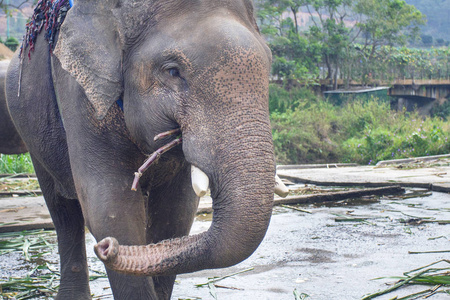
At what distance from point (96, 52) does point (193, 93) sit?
0.64 m

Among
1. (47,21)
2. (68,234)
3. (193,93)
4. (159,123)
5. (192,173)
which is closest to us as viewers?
(192,173)

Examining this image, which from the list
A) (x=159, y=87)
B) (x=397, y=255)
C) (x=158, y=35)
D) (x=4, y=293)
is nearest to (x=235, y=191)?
(x=159, y=87)

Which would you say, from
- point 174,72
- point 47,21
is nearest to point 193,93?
point 174,72

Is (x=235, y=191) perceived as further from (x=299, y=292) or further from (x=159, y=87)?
(x=299, y=292)

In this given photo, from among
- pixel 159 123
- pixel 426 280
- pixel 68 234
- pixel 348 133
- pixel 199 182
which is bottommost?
pixel 348 133

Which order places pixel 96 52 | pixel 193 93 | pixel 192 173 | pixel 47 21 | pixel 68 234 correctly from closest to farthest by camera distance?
pixel 192 173 → pixel 193 93 → pixel 96 52 → pixel 47 21 → pixel 68 234

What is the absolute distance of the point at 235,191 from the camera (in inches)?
97.7

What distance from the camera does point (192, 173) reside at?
Result: 2.61 m

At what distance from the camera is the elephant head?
248 cm

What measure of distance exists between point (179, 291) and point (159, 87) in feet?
6.36

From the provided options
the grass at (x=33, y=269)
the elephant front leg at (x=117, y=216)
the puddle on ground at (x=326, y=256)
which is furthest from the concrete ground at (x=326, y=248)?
the elephant front leg at (x=117, y=216)

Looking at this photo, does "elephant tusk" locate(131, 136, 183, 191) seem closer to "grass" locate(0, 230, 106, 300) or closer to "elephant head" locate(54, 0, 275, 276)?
"elephant head" locate(54, 0, 275, 276)

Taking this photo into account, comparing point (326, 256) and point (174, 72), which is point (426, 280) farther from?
point (174, 72)

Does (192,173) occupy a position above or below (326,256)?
above
